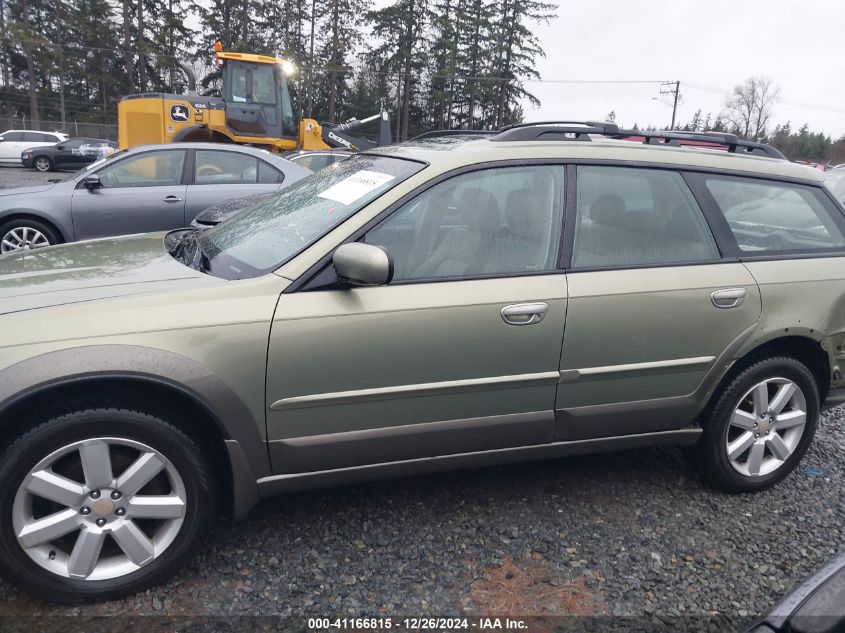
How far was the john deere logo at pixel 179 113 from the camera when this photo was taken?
1514cm

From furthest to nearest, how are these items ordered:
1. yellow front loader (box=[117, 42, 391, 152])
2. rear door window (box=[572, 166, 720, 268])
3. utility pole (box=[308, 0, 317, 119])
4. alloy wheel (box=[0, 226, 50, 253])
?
utility pole (box=[308, 0, 317, 119]) < yellow front loader (box=[117, 42, 391, 152]) < alloy wheel (box=[0, 226, 50, 253]) < rear door window (box=[572, 166, 720, 268])

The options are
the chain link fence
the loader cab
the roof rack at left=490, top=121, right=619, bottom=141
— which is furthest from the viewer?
the chain link fence

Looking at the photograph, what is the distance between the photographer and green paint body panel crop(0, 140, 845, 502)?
7.30 feet

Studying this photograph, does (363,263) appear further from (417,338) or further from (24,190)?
(24,190)

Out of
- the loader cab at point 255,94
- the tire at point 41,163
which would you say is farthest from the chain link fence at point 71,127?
the loader cab at point 255,94

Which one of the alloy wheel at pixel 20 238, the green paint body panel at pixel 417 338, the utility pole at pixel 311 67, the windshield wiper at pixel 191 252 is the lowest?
the alloy wheel at pixel 20 238

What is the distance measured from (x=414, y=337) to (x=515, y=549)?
102cm

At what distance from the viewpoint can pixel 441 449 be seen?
2641 mm

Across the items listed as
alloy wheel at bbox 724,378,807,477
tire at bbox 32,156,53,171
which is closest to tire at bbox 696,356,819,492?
alloy wheel at bbox 724,378,807,477

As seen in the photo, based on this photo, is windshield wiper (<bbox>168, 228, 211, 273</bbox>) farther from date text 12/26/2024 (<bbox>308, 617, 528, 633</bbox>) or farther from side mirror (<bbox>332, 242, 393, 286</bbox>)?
date text 12/26/2024 (<bbox>308, 617, 528, 633</bbox>)

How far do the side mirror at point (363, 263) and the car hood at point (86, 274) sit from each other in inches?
19.5

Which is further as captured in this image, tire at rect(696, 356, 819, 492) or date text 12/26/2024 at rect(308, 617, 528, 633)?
tire at rect(696, 356, 819, 492)

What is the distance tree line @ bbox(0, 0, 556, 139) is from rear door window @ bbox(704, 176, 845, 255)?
38.5 metres

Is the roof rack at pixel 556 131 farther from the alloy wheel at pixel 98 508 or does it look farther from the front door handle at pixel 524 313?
the alloy wheel at pixel 98 508
